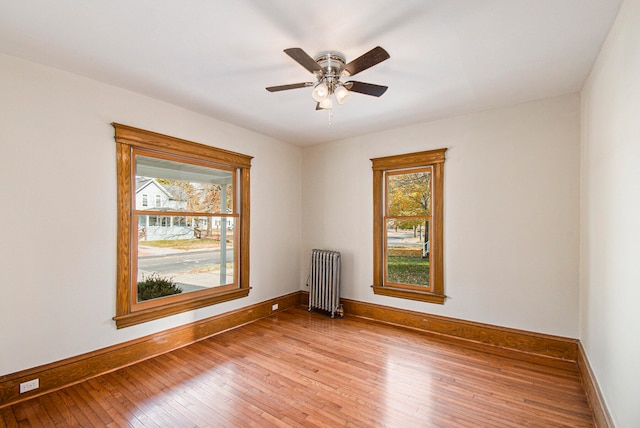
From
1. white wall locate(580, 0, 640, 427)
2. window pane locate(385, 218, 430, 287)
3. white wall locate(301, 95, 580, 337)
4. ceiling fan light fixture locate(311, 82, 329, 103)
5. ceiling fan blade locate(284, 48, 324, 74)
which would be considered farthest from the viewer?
window pane locate(385, 218, 430, 287)

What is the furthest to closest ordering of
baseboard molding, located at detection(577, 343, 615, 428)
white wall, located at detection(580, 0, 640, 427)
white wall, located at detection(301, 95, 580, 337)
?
white wall, located at detection(301, 95, 580, 337) < baseboard molding, located at detection(577, 343, 615, 428) < white wall, located at detection(580, 0, 640, 427)

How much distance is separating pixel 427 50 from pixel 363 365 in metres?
2.96

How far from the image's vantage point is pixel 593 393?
2.29m

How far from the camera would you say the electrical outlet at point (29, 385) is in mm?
2385

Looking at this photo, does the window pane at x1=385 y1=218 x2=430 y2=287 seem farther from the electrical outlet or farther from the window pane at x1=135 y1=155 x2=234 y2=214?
the electrical outlet

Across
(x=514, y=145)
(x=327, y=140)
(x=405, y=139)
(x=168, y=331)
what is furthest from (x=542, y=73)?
(x=168, y=331)

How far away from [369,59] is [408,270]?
3084 millimetres

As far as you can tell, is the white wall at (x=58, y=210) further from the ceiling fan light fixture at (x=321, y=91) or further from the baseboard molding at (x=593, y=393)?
the baseboard molding at (x=593, y=393)

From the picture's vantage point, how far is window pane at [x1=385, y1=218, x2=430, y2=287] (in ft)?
13.4

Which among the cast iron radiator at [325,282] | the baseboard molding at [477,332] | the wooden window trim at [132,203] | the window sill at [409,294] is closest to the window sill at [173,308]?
the wooden window trim at [132,203]

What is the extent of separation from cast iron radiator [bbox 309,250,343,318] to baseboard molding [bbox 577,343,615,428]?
282 cm

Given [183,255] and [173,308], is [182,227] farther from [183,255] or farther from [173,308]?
[173,308]

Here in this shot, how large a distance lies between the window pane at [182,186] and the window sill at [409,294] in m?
2.51

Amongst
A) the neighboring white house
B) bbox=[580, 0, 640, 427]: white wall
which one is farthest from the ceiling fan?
the neighboring white house
